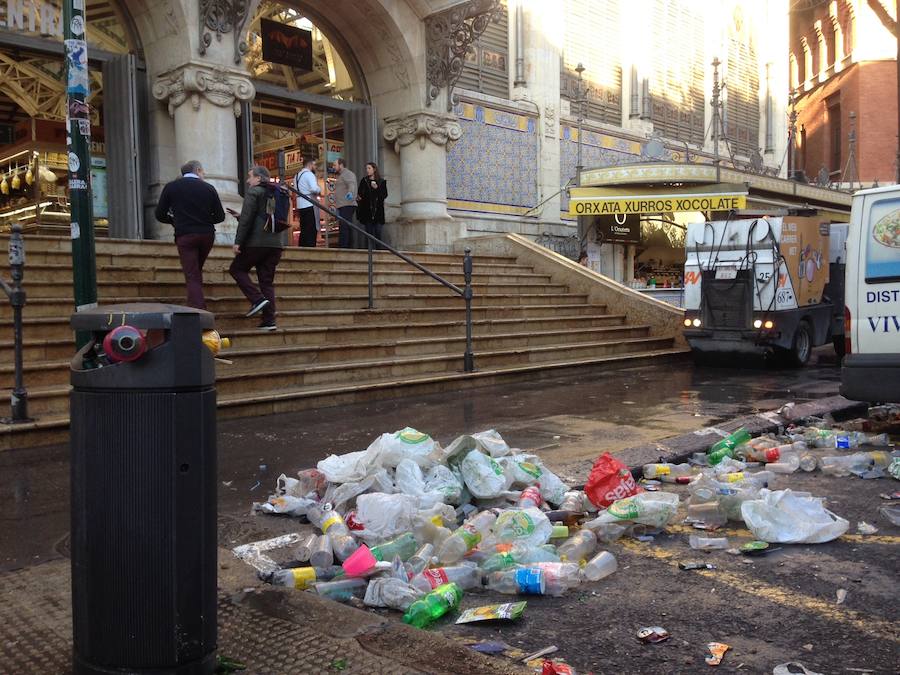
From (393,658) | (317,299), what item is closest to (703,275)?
(317,299)

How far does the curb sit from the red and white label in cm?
238

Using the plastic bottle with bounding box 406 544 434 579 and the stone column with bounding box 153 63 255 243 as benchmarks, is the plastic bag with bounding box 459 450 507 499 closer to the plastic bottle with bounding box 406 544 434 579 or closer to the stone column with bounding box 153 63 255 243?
the plastic bottle with bounding box 406 544 434 579

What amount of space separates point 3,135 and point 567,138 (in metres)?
12.8

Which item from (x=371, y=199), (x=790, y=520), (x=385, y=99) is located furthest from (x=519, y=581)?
(x=385, y=99)

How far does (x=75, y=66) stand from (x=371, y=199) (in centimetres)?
981

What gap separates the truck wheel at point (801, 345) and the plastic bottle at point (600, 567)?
9.81 meters

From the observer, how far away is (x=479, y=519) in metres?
4.02

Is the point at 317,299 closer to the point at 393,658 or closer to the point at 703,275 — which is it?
the point at 703,275

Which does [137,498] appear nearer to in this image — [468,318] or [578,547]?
[578,547]

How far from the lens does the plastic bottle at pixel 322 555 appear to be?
11.8 feet

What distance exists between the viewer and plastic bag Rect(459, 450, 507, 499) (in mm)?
4480

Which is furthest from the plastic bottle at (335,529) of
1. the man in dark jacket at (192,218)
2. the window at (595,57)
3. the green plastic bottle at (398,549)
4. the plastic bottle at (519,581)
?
the window at (595,57)

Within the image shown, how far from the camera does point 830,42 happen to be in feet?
137

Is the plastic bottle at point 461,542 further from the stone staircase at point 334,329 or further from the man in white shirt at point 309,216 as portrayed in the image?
the man in white shirt at point 309,216
